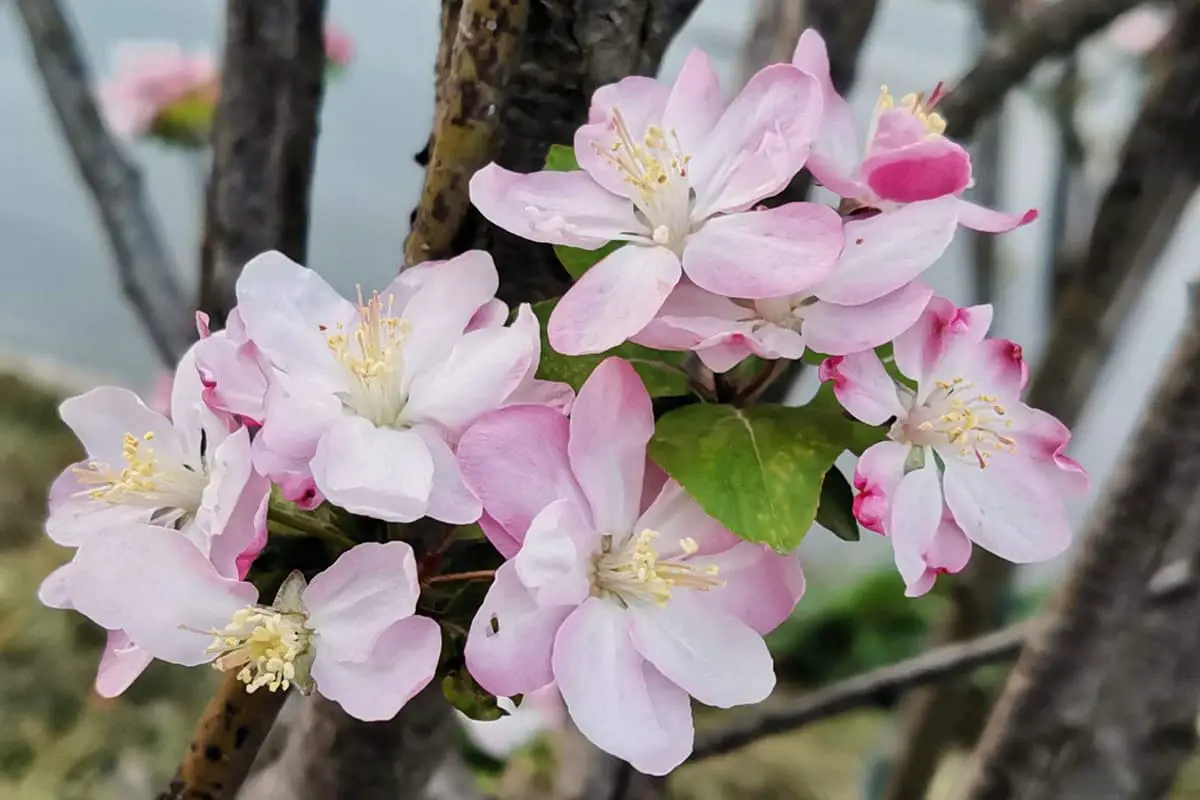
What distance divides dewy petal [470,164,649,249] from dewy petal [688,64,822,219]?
0.02 metres

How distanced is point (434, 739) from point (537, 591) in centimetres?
21

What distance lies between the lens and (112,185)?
61 centimetres

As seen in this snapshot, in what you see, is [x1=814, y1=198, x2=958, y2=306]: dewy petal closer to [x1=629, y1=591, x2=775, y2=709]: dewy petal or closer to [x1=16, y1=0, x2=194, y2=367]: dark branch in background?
[x1=629, y1=591, x2=775, y2=709]: dewy petal

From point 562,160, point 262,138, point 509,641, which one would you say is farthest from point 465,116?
point 262,138

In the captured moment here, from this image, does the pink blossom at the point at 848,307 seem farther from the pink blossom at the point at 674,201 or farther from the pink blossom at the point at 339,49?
the pink blossom at the point at 339,49

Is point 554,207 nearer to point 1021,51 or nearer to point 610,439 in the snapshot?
point 610,439

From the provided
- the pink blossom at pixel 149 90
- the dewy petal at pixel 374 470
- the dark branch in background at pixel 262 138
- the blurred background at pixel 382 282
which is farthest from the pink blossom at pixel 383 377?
the pink blossom at pixel 149 90

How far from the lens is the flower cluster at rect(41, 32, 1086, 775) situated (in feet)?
0.60

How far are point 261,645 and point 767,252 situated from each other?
13cm

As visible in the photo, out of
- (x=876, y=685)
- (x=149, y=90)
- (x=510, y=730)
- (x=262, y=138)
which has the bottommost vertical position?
(x=510, y=730)

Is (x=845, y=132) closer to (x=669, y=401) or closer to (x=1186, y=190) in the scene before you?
(x=669, y=401)

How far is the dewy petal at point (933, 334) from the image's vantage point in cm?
20

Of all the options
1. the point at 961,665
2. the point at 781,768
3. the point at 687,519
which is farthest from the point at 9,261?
the point at 687,519

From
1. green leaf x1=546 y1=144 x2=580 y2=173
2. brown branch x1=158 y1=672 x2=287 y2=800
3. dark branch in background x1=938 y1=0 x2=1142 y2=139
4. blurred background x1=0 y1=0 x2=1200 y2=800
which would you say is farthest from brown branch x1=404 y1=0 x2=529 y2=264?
blurred background x1=0 y1=0 x2=1200 y2=800
